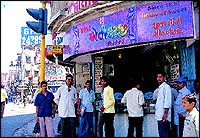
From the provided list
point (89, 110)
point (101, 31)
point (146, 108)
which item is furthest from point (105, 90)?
point (101, 31)

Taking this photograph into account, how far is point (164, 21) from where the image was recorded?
660 cm

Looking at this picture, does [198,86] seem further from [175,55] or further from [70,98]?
[70,98]

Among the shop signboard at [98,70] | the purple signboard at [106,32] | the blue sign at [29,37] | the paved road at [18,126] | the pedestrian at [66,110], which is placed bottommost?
the paved road at [18,126]

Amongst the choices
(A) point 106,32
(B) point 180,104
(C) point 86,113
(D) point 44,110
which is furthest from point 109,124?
(A) point 106,32

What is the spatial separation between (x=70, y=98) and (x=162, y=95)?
249 centimetres

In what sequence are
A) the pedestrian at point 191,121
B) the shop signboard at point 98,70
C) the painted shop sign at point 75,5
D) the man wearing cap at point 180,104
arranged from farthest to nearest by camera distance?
the shop signboard at point 98,70, the painted shop sign at point 75,5, the man wearing cap at point 180,104, the pedestrian at point 191,121

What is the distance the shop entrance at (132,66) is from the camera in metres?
9.34

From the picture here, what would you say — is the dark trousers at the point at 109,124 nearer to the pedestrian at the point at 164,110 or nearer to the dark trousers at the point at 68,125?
the dark trousers at the point at 68,125

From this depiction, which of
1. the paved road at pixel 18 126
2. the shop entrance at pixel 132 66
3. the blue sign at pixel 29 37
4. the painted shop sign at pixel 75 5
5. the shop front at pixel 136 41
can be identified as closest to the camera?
the shop front at pixel 136 41

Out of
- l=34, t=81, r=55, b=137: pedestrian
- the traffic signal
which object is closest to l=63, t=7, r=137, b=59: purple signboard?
the traffic signal

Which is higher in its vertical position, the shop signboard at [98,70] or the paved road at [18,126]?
the shop signboard at [98,70]

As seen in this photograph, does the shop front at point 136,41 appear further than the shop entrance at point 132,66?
No

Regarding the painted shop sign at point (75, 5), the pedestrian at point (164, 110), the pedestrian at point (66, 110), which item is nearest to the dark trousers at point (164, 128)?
the pedestrian at point (164, 110)

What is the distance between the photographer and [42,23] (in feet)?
20.5
